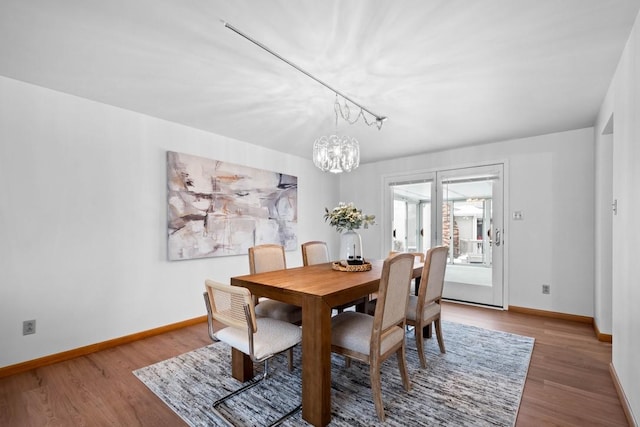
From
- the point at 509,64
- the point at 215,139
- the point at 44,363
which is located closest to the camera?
the point at 509,64

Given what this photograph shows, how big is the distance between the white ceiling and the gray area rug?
235 cm

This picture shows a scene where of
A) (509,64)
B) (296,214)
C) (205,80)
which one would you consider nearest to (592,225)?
(509,64)

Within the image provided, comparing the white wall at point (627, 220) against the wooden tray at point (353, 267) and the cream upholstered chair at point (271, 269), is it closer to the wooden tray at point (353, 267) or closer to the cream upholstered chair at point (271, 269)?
the wooden tray at point (353, 267)

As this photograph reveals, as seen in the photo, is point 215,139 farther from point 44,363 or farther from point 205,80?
point 44,363

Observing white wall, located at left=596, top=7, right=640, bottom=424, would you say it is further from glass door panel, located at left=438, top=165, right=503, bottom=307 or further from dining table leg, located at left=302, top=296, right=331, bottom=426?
glass door panel, located at left=438, top=165, right=503, bottom=307

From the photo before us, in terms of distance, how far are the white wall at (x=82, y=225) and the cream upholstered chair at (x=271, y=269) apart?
3.91ft

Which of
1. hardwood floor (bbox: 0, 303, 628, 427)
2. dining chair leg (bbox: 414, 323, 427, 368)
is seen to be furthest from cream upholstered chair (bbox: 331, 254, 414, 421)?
hardwood floor (bbox: 0, 303, 628, 427)

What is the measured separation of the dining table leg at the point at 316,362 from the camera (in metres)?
1.76

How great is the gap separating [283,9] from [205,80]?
110cm

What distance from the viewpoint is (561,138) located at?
3.79 metres

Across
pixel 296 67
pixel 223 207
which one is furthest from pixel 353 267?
pixel 223 207

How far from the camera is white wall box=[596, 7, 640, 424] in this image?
1751 millimetres

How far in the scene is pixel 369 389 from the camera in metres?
2.16

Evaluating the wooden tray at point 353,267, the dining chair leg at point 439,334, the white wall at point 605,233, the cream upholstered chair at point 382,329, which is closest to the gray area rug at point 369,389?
the dining chair leg at point 439,334
